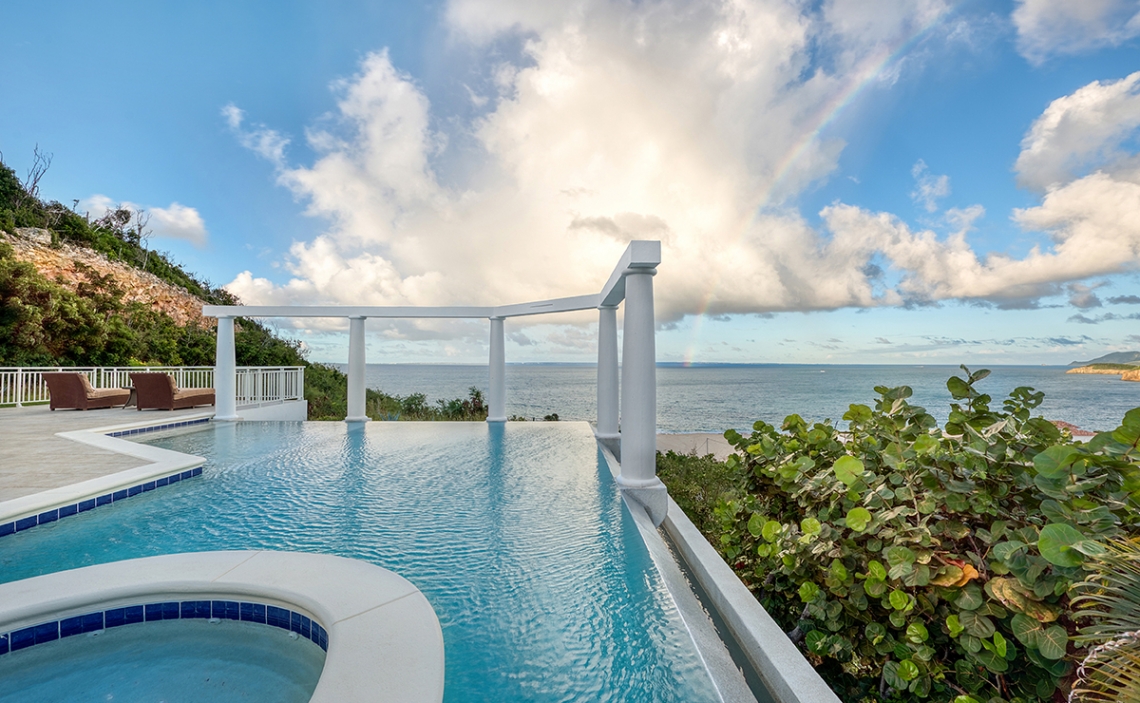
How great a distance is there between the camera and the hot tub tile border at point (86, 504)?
4852 mm

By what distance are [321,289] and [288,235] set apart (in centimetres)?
877

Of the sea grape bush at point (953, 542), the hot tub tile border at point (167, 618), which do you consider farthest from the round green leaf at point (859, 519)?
the hot tub tile border at point (167, 618)

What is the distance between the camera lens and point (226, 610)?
10.9 ft

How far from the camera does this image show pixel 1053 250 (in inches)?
880

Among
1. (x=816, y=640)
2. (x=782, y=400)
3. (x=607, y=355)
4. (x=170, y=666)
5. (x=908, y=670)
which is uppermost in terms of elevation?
(x=607, y=355)

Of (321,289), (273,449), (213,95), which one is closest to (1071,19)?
(273,449)

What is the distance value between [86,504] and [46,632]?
10.7 feet

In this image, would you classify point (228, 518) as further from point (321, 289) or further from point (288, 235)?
point (321, 289)

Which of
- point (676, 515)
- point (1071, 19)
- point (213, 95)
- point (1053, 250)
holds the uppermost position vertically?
point (213, 95)

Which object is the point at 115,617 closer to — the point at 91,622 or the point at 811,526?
the point at 91,622

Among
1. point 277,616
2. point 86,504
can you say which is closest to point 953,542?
point 277,616

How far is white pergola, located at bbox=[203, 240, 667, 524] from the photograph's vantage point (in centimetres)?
628

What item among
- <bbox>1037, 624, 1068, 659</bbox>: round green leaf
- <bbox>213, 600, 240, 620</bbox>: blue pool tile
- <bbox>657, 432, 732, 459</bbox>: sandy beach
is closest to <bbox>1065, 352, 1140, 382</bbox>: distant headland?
<bbox>1037, 624, 1068, 659</bbox>: round green leaf

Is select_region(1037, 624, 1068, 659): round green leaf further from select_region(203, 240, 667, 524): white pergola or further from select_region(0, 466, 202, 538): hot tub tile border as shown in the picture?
select_region(0, 466, 202, 538): hot tub tile border
